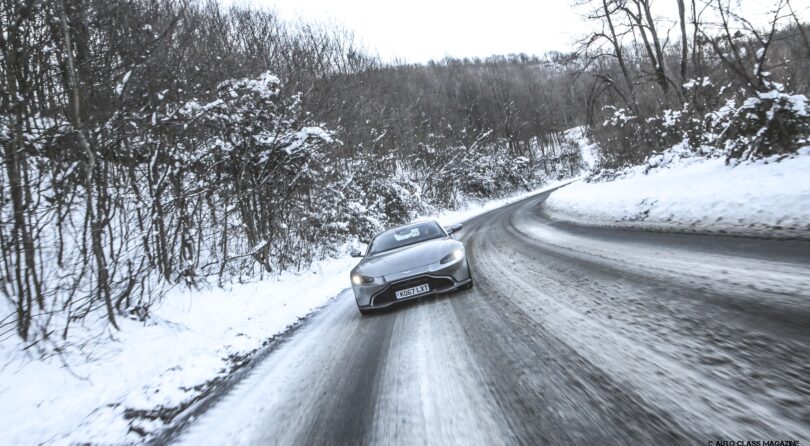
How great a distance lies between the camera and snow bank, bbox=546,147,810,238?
5.84m

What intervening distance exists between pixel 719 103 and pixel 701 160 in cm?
226

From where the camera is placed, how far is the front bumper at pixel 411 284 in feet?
18.6

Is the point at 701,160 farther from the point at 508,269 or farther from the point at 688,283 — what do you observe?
the point at 688,283

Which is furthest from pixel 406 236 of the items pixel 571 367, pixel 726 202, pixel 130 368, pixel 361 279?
pixel 726 202

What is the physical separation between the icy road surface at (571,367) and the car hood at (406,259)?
62cm

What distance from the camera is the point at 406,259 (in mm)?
6000

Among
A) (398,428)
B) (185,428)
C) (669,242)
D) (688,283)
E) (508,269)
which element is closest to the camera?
(398,428)

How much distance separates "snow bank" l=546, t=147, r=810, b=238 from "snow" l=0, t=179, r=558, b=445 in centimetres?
683

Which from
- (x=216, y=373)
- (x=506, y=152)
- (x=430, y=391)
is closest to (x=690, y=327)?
(x=430, y=391)

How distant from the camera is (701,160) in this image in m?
13.0

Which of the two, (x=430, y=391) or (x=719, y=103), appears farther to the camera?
(x=719, y=103)

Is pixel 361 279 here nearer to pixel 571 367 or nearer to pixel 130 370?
pixel 130 370

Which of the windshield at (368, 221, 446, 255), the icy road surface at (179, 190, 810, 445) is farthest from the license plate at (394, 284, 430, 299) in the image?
the windshield at (368, 221, 446, 255)

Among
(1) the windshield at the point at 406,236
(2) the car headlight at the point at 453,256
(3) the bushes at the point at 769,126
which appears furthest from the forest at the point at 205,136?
(2) the car headlight at the point at 453,256
